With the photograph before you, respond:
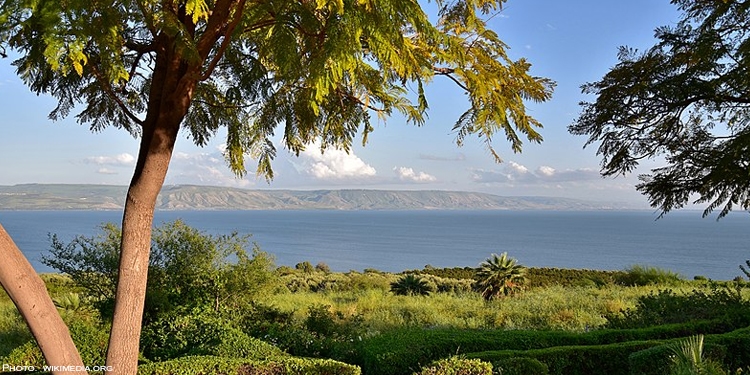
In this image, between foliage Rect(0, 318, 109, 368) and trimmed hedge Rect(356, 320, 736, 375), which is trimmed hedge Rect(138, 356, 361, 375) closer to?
trimmed hedge Rect(356, 320, 736, 375)

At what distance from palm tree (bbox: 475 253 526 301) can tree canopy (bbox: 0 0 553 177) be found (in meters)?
11.3

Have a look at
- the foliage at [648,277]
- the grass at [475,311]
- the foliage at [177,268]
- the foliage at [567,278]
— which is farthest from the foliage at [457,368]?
the foliage at [567,278]

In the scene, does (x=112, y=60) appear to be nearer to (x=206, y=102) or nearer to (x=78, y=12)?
(x=78, y=12)

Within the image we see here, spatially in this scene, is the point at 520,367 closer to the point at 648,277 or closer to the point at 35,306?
the point at 35,306

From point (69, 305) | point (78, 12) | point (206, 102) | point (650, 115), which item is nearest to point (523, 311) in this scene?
point (650, 115)

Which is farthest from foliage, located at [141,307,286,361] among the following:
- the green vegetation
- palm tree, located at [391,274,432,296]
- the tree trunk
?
palm tree, located at [391,274,432,296]

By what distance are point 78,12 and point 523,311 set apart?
1022 centimetres

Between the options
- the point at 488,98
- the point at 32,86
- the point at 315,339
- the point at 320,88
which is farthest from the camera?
the point at 315,339

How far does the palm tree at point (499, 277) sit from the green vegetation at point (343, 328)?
3232 mm

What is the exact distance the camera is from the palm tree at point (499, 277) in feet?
55.2

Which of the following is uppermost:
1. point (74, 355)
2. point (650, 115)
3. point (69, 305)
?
point (650, 115)

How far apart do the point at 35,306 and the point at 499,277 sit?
14758 mm

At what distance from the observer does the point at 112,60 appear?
3934 millimetres

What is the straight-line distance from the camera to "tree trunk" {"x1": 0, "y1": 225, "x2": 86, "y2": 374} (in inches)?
138
